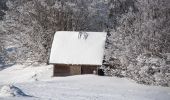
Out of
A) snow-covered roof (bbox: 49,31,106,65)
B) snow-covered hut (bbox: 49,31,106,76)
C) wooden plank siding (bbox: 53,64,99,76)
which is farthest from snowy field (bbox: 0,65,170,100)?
snow-covered roof (bbox: 49,31,106,65)

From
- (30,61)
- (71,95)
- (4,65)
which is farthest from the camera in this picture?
(4,65)

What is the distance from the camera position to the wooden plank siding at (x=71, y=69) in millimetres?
41281

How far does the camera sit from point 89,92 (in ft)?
95.7

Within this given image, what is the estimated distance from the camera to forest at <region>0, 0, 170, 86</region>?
3650 cm

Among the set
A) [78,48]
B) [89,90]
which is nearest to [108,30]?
[78,48]

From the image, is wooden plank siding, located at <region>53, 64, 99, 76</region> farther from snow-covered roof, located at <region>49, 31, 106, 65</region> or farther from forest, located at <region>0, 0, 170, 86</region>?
forest, located at <region>0, 0, 170, 86</region>

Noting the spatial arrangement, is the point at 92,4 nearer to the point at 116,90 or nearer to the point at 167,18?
the point at 167,18

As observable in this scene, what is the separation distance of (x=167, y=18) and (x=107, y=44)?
6.73 metres

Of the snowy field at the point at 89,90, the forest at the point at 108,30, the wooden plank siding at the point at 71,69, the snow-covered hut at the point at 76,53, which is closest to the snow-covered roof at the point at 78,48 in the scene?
the snow-covered hut at the point at 76,53

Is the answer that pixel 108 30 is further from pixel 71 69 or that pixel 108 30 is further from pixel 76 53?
pixel 71 69

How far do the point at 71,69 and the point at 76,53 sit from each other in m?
1.67

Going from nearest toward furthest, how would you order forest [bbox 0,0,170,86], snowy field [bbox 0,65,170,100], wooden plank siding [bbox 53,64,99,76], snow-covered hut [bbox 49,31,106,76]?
1. snowy field [bbox 0,65,170,100]
2. forest [bbox 0,0,170,86]
3. snow-covered hut [bbox 49,31,106,76]
4. wooden plank siding [bbox 53,64,99,76]

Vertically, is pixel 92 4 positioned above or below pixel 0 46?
above

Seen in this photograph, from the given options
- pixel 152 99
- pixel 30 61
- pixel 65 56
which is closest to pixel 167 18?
pixel 65 56
